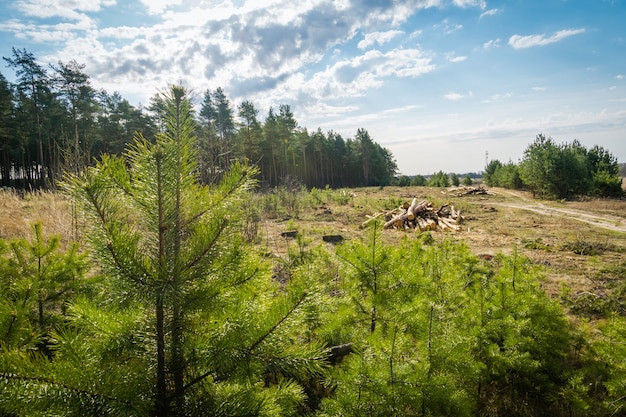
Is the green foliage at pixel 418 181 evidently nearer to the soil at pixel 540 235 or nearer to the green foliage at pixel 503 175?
the green foliage at pixel 503 175

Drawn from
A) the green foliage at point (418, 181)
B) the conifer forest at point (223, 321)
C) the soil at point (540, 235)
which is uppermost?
the green foliage at point (418, 181)

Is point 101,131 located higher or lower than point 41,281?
higher

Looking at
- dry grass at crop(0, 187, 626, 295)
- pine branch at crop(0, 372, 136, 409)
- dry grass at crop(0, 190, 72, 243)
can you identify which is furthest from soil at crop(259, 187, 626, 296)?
dry grass at crop(0, 190, 72, 243)

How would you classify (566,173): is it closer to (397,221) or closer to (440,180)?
(440,180)

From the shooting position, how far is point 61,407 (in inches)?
46.9

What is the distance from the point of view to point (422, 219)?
15234 mm

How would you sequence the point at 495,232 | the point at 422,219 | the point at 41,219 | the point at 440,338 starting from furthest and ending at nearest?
1. the point at 422,219
2. the point at 495,232
3. the point at 41,219
4. the point at 440,338

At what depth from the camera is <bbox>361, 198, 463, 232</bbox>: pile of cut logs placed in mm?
14322

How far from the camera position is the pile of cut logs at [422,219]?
1432cm

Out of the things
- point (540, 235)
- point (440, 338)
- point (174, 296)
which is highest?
point (174, 296)

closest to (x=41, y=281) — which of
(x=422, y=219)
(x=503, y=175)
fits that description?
(x=422, y=219)

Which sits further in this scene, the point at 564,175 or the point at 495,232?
the point at 564,175

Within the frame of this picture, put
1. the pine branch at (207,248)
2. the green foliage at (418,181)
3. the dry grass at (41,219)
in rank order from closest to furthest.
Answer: the pine branch at (207,248)
the dry grass at (41,219)
the green foliage at (418,181)

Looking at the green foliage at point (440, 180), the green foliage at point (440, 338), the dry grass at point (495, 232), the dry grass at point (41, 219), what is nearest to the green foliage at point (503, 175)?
the green foliage at point (440, 180)
